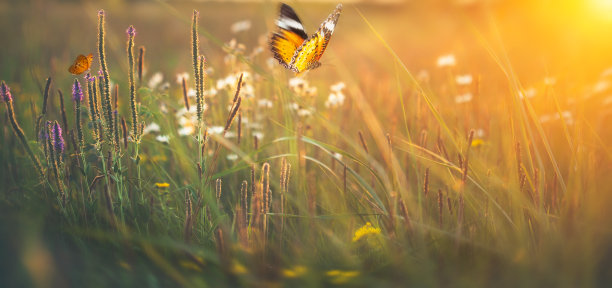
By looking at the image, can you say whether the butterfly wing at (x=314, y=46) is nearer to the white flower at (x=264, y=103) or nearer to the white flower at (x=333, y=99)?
the white flower at (x=333, y=99)

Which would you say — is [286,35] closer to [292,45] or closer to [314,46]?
[292,45]

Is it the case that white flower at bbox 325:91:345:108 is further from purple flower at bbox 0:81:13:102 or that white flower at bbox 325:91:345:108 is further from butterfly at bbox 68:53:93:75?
purple flower at bbox 0:81:13:102

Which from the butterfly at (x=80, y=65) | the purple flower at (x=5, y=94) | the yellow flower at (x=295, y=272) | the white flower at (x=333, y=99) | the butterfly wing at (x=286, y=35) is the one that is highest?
the butterfly wing at (x=286, y=35)

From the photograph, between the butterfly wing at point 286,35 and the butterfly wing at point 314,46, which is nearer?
the butterfly wing at point 314,46

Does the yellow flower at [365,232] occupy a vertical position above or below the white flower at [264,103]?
below

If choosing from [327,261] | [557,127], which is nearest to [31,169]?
[327,261]

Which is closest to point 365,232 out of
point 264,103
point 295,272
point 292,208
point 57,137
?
point 295,272

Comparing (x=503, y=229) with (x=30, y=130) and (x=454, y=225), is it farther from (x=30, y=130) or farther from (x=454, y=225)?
(x=30, y=130)

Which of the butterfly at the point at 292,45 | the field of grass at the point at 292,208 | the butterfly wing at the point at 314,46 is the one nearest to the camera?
the field of grass at the point at 292,208

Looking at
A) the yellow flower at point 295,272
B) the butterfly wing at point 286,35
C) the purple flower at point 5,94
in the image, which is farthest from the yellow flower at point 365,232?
the purple flower at point 5,94
